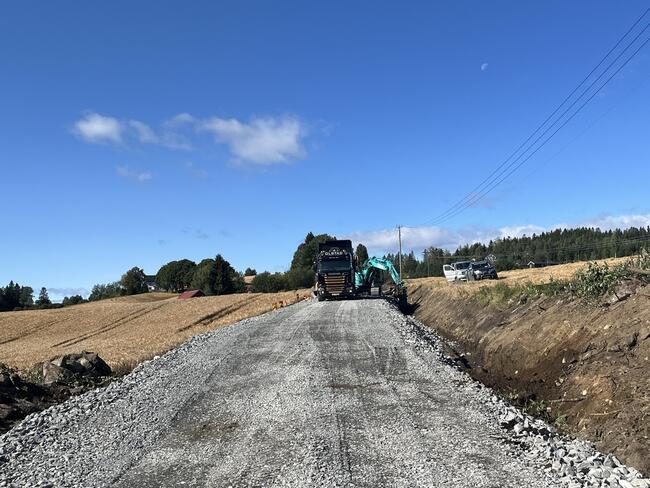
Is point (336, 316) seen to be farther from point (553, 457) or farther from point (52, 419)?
point (553, 457)

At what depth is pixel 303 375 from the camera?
12.3 meters

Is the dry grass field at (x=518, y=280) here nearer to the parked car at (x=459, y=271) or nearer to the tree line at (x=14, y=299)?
the parked car at (x=459, y=271)

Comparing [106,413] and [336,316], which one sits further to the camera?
[336,316]

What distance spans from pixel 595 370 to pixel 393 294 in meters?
30.6

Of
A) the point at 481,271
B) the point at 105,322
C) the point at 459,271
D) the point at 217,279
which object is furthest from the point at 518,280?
the point at 217,279

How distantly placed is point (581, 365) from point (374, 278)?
3172cm

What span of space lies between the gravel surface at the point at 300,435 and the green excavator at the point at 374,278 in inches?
989

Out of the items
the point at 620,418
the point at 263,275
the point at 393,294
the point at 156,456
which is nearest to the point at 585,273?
the point at 620,418

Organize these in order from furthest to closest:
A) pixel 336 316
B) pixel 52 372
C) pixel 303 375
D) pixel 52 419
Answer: pixel 336 316, pixel 52 372, pixel 303 375, pixel 52 419

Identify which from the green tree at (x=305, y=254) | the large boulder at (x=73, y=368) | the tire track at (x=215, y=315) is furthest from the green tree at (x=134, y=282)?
the large boulder at (x=73, y=368)

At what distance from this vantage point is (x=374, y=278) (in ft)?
136

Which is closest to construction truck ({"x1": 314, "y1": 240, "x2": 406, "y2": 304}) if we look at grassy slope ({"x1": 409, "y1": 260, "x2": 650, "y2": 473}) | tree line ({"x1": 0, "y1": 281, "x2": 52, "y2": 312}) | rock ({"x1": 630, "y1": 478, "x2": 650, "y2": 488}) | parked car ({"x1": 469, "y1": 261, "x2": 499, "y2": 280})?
parked car ({"x1": 469, "y1": 261, "x2": 499, "y2": 280})

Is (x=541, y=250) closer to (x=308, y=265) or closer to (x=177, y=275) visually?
(x=308, y=265)

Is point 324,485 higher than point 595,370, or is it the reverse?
point 595,370
